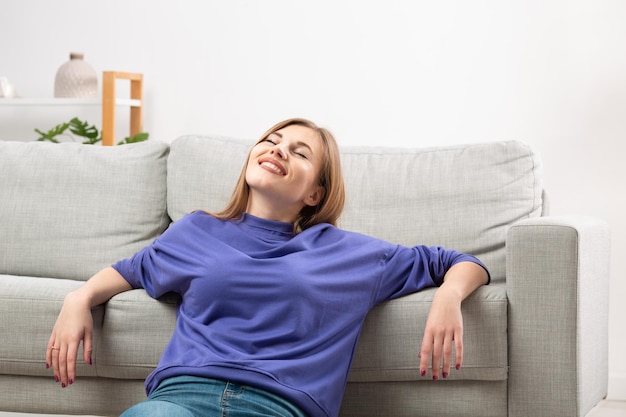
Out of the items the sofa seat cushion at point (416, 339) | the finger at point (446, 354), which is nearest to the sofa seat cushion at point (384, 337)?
the sofa seat cushion at point (416, 339)

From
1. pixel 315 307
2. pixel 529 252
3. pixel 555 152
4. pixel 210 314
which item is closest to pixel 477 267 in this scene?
pixel 529 252

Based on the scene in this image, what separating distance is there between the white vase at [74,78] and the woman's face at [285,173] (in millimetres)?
1935

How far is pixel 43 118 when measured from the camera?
3.77 meters

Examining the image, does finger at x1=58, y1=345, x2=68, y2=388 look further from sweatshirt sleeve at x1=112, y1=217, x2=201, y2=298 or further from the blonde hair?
the blonde hair

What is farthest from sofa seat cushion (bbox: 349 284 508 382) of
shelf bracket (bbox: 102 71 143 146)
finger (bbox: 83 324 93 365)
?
shelf bracket (bbox: 102 71 143 146)

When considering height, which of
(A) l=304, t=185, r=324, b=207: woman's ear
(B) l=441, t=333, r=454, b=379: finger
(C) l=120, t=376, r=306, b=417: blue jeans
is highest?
(A) l=304, t=185, r=324, b=207: woman's ear

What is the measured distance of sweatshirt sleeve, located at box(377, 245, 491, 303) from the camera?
170 centimetres

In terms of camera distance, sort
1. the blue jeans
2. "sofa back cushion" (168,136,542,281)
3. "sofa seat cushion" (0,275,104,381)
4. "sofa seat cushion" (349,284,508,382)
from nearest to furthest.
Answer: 1. the blue jeans
2. "sofa seat cushion" (349,284,508,382)
3. "sofa seat cushion" (0,275,104,381)
4. "sofa back cushion" (168,136,542,281)

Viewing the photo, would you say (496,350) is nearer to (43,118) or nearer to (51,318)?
(51,318)

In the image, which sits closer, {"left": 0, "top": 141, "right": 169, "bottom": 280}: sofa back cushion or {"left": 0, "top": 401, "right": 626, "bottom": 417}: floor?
{"left": 0, "top": 141, "right": 169, "bottom": 280}: sofa back cushion

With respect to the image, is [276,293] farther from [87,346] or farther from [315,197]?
[87,346]

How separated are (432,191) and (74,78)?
72.0 inches

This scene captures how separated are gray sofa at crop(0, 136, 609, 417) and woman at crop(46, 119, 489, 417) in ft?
0.33

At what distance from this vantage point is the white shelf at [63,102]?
3404 mm
